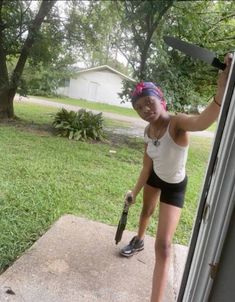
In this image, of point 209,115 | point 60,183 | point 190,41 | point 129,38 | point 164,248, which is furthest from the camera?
point 129,38

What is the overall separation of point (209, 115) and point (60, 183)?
2440 mm

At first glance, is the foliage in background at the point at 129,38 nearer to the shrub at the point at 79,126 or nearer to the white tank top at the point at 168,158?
the shrub at the point at 79,126

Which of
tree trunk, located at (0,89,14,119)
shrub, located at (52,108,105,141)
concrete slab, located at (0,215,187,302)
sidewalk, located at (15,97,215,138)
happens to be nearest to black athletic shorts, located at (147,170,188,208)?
Answer: concrete slab, located at (0,215,187,302)

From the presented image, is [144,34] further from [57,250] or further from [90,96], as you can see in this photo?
[90,96]

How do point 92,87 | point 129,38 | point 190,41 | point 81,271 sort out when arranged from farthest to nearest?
point 92,87
point 129,38
point 190,41
point 81,271

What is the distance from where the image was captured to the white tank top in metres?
1.51

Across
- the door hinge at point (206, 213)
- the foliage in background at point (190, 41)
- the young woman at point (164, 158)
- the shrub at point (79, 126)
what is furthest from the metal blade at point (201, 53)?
the shrub at point (79, 126)

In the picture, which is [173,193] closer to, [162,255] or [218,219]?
[162,255]

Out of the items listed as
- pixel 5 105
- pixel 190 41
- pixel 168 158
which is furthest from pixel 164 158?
pixel 5 105

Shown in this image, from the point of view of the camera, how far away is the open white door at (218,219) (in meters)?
0.74

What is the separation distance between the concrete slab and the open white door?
0.97 meters

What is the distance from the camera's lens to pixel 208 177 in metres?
0.82

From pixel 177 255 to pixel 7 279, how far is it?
3.45 feet

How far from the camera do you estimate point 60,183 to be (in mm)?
3383
